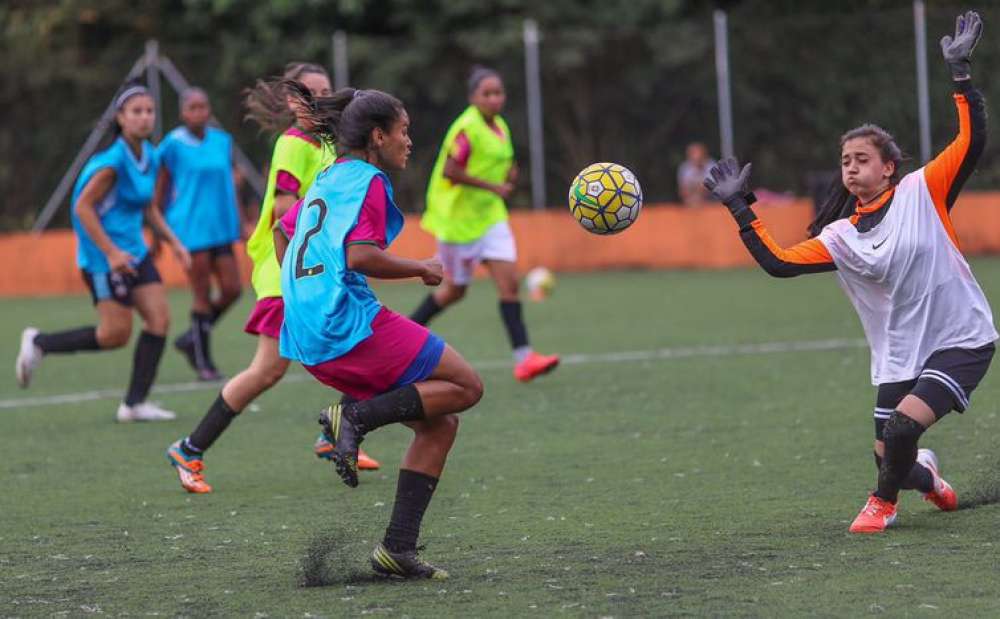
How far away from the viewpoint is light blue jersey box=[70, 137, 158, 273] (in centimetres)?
995

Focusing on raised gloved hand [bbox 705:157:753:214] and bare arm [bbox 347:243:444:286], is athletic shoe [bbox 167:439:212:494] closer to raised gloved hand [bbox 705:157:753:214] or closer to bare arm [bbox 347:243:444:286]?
bare arm [bbox 347:243:444:286]

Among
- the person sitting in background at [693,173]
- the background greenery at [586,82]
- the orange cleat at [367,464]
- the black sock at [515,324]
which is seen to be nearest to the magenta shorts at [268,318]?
the orange cleat at [367,464]

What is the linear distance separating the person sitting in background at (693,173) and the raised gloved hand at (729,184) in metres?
16.6

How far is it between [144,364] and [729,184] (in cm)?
506

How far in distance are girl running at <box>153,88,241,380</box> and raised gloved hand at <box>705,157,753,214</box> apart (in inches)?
268

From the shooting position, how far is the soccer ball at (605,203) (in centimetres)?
720

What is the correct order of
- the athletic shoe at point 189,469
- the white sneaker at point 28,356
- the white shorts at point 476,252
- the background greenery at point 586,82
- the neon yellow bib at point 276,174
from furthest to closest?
the background greenery at point 586,82 < the white shorts at point 476,252 < the white sneaker at point 28,356 < the neon yellow bib at point 276,174 < the athletic shoe at point 189,469

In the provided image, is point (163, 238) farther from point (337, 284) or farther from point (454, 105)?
point (454, 105)

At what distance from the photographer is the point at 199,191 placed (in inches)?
506

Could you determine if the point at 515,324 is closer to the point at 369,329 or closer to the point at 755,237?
the point at 755,237

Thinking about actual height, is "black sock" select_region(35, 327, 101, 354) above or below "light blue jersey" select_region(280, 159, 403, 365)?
below

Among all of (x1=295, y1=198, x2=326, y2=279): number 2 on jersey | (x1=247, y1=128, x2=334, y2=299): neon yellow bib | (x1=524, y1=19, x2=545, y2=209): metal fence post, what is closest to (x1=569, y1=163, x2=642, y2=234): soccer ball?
(x1=247, y1=128, x2=334, y2=299): neon yellow bib

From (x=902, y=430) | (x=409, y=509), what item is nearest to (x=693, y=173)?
(x=902, y=430)

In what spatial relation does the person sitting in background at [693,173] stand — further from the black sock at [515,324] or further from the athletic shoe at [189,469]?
the athletic shoe at [189,469]
